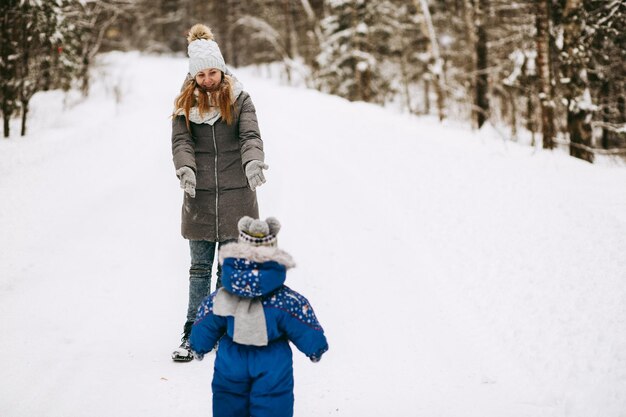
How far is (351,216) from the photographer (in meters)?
6.35

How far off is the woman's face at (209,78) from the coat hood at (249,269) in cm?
162

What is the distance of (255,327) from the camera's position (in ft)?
7.10

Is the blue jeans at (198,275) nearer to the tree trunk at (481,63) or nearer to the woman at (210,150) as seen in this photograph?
the woman at (210,150)

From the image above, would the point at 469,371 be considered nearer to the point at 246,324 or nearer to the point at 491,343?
the point at 491,343

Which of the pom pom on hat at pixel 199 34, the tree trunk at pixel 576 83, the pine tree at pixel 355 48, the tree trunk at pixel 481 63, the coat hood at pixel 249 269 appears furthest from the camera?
the pine tree at pixel 355 48

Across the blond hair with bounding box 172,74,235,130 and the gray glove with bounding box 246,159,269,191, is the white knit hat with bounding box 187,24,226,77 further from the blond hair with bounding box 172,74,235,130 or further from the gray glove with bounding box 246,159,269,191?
the gray glove with bounding box 246,159,269,191

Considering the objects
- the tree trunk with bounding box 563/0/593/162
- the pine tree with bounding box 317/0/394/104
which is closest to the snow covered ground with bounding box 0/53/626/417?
the tree trunk with bounding box 563/0/593/162

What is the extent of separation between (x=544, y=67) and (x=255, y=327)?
932 cm

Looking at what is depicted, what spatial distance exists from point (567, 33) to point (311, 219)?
6.80m

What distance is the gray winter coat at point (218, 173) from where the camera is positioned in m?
3.40

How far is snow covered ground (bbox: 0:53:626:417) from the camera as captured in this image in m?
3.19

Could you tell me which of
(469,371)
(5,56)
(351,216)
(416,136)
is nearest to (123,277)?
(351,216)

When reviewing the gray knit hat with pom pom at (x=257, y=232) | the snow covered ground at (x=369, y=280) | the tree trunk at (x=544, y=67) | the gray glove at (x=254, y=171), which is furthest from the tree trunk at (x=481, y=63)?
the gray knit hat with pom pom at (x=257, y=232)

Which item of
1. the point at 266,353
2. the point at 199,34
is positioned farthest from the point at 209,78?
the point at 266,353
